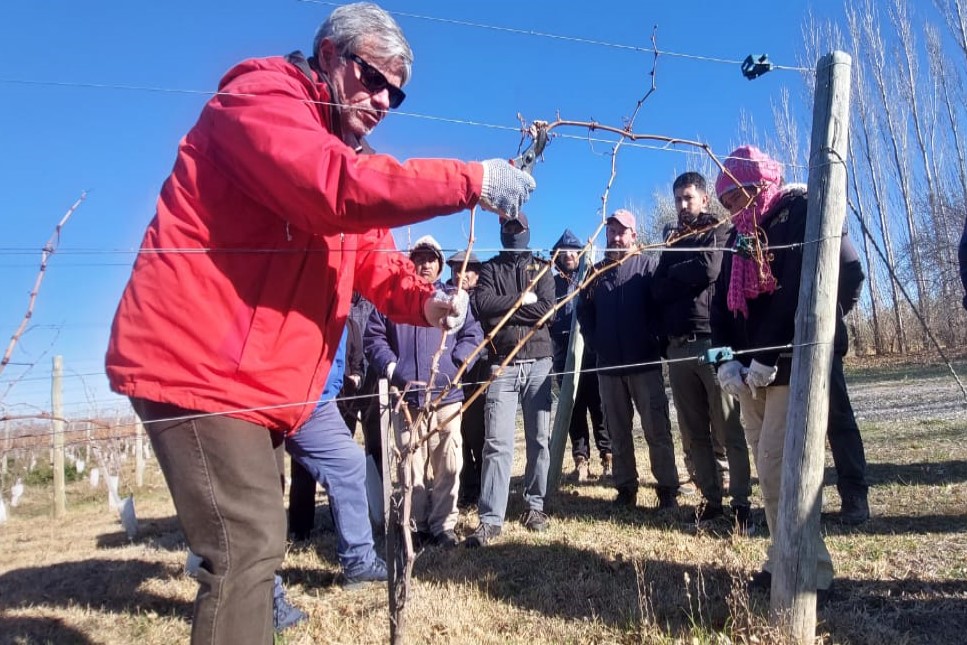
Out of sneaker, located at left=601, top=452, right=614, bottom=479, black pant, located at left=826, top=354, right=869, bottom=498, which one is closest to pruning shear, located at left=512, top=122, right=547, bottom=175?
black pant, located at left=826, top=354, right=869, bottom=498

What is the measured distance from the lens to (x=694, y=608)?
2.58 meters

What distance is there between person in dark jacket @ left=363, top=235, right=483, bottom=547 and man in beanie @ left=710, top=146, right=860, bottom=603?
5.72 ft

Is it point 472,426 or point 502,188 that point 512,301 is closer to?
point 472,426

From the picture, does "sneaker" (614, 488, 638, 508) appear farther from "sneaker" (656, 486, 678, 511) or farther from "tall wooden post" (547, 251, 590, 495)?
"tall wooden post" (547, 251, 590, 495)

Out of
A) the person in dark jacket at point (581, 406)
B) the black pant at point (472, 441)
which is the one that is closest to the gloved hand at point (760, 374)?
the black pant at point (472, 441)

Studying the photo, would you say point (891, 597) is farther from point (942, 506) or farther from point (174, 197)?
point (174, 197)

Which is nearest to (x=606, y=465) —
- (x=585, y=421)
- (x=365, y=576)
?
(x=585, y=421)

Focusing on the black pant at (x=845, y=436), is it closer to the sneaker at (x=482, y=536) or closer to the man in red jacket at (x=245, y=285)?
the sneaker at (x=482, y=536)

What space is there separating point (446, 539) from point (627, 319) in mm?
1928

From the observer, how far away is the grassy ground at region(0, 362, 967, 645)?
2.48 m

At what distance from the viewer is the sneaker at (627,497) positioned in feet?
15.0

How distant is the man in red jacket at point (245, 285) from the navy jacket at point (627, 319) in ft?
9.53

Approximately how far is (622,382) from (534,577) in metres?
1.79

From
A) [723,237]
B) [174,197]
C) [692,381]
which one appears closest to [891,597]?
[692,381]
